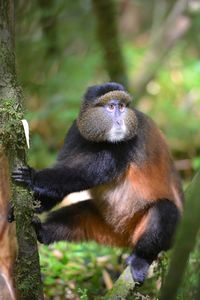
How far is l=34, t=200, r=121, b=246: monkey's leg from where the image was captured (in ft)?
14.1

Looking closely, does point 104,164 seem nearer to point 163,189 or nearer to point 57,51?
point 163,189

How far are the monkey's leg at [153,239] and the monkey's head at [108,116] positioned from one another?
0.63 m

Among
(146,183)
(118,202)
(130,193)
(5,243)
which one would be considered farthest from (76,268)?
(5,243)

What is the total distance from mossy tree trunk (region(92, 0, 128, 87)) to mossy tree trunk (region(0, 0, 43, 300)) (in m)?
4.42

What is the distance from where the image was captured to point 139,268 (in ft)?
13.5

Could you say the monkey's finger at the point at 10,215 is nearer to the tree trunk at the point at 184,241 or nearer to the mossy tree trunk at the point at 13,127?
the mossy tree trunk at the point at 13,127

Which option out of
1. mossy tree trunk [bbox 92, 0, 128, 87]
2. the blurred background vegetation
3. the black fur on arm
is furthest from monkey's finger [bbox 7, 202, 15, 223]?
mossy tree trunk [bbox 92, 0, 128, 87]

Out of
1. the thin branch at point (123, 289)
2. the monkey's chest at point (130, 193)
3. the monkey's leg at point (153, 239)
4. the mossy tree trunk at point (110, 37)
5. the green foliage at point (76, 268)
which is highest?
the mossy tree trunk at point (110, 37)

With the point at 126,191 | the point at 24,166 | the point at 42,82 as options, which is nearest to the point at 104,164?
the point at 126,191

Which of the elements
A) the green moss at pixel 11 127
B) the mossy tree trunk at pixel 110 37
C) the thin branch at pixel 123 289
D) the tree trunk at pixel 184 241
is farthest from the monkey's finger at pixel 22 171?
the mossy tree trunk at pixel 110 37

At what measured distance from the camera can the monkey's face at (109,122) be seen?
167 inches

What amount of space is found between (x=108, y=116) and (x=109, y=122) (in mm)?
55

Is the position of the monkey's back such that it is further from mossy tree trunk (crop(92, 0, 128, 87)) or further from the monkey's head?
mossy tree trunk (crop(92, 0, 128, 87))

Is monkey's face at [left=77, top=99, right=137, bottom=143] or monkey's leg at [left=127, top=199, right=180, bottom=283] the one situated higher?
monkey's face at [left=77, top=99, right=137, bottom=143]
